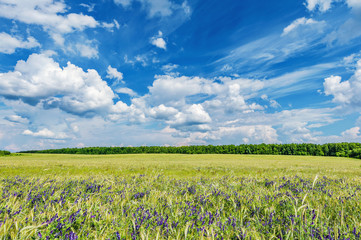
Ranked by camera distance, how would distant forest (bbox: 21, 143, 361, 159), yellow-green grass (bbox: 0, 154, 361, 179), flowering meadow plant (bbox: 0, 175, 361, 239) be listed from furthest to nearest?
distant forest (bbox: 21, 143, 361, 159), yellow-green grass (bbox: 0, 154, 361, 179), flowering meadow plant (bbox: 0, 175, 361, 239)

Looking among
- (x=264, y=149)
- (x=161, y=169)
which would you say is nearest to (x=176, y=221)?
(x=161, y=169)

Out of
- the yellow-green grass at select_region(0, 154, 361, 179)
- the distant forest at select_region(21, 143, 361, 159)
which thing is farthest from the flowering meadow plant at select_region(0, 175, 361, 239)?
the distant forest at select_region(21, 143, 361, 159)

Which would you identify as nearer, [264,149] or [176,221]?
[176,221]

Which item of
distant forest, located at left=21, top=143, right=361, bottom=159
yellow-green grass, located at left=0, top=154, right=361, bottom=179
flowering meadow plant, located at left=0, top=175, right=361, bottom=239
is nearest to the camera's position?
flowering meadow plant, located at left=0, top=175, right=361, bottom=239

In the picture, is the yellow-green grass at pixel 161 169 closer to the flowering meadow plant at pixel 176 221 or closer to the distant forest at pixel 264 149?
the flowering meadow plant at pixel 176 221

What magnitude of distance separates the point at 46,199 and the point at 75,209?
1515 millimetres

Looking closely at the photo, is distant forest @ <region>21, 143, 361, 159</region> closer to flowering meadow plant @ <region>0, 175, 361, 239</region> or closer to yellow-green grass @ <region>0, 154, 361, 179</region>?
yellow-green grass @ <region>0, 154, 361, 179</region>

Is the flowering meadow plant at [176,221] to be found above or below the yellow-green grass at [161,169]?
above

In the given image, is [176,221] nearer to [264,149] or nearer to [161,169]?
[161,169]

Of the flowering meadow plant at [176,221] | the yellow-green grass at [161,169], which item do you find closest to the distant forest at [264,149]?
the yellow-green grass at [161,169]

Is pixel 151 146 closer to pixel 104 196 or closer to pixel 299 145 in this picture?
pixel 299 145

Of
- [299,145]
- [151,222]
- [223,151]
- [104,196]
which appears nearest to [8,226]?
[151,222]

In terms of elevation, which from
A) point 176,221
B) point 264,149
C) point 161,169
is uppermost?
point 176,221

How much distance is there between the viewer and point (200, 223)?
2615 millimetres
